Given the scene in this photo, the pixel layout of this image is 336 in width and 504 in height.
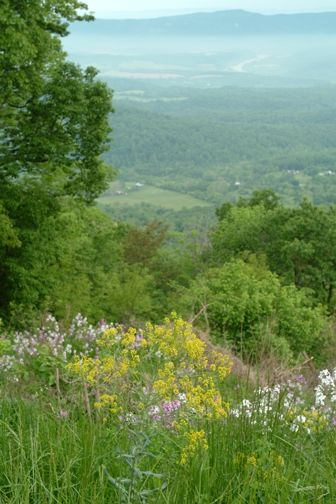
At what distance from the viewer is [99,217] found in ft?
97.1

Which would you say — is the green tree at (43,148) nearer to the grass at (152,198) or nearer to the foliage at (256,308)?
the foliage at (256,308)

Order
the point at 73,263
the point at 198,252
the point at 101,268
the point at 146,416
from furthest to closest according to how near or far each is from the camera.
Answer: the point at 198,252, the point at 101,268, the point at 73,263, the point at 146,416

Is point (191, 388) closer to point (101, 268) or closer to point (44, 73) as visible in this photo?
point (44, 73)

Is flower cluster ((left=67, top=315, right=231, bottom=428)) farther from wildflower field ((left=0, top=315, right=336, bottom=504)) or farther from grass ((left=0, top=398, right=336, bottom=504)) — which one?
grass ((left=0, top=398, right=336, bottom=504))

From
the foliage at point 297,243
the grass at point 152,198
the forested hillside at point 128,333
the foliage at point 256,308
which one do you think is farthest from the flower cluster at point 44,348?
the grass at point 152,198

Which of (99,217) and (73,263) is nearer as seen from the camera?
(73,263)

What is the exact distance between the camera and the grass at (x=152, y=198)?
131 meters

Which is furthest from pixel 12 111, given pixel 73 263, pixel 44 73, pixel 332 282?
pixel 332 282

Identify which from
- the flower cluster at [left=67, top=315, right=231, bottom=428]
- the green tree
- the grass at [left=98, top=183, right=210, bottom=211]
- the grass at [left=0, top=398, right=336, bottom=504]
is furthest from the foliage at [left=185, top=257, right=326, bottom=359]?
the grass at [left=98, top=183, right=210, bottom=211]

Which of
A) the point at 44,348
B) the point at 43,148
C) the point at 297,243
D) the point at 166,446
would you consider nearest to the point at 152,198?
the point at 297,243

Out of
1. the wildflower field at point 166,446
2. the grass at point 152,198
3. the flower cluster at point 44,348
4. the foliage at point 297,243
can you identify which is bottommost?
the grass at point 152,198

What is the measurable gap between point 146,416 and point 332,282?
2835 cm

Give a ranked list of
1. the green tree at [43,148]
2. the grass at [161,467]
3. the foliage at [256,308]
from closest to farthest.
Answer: the grass at [161,467]
the green tree at [43,148]
the foliage at [256,308]

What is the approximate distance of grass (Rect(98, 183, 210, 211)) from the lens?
13088cm
